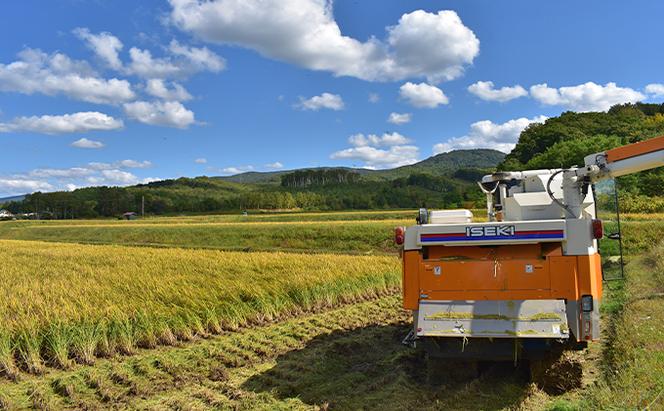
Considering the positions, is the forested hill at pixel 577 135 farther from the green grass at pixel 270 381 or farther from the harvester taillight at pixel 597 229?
the green grass at pixel 270 381

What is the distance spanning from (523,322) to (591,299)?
0.91m

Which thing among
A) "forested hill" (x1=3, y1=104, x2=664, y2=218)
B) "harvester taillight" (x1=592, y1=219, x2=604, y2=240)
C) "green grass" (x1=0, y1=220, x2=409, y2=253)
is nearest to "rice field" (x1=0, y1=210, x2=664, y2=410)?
"harvester taillight" (x1=592, y1=219, x2=604, y2=240)

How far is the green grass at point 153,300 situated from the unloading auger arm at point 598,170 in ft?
21.6

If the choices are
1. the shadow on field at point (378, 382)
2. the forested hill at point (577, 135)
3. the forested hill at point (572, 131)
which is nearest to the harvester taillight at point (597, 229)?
the shadow on field at point (378, 382)

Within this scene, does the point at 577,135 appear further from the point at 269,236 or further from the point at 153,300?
the point at 153,300

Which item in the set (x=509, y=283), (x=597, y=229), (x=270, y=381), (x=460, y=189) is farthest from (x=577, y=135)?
(x=270, y=381)

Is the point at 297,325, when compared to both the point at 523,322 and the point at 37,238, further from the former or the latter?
the point at 37,238

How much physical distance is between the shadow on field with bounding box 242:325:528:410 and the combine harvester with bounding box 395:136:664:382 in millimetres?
510

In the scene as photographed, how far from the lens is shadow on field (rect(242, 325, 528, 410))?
583 centimetres

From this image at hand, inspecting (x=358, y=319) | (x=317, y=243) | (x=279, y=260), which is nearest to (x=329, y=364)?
(x=358, y=319)

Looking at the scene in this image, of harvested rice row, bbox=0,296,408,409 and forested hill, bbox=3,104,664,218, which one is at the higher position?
forested hill, bbox=3,104,664,218

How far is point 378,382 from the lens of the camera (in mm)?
6609

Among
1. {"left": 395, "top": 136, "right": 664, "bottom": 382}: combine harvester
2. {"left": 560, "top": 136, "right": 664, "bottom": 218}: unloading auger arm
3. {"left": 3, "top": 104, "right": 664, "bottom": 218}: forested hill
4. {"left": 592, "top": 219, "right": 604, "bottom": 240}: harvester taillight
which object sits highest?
{"left": 3, "top": 104, "right": 664, "bottom": 218}: forested hill

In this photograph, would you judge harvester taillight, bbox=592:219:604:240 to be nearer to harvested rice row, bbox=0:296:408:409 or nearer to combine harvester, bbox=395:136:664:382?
combine harvester, bbox=395:136:664:382
